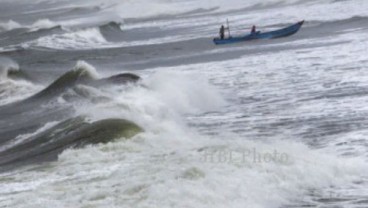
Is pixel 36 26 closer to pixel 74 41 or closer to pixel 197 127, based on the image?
pixel 74 41

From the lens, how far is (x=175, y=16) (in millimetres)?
63500

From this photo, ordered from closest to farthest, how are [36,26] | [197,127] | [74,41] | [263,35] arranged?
1. [197,127]
2. [263,35]
3. [74,41]
4. [36,26]

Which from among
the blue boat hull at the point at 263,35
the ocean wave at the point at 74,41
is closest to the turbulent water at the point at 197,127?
the blue boat hull at the point at 263,35

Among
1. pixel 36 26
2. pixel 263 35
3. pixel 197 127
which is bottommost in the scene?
pixel 197 127

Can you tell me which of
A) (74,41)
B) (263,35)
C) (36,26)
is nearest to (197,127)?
(263,35)

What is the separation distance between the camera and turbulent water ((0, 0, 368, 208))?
35.9ft

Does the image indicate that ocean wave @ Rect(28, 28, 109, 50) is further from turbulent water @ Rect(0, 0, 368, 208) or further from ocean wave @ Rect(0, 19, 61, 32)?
ocean wave @ Rect(0, 19, 61, 32)

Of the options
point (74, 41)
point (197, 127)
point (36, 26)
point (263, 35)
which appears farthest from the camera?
point (36, 26)

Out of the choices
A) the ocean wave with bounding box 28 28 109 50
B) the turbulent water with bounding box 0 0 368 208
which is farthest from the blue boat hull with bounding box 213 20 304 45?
the ocean wave with bounding box 28 28 109 50

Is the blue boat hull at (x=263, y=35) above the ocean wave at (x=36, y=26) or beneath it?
beneath

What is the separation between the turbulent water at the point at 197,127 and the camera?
11.0 metres

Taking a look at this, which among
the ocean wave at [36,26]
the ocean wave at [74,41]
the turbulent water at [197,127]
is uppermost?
the ocean wave at [36,26]

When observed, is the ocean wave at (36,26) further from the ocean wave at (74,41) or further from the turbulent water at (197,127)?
the turbulent water at (197,127)

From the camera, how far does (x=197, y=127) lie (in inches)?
669
